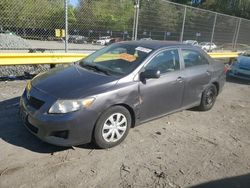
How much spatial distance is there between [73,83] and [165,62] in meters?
1.77

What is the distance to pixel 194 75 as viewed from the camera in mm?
5504

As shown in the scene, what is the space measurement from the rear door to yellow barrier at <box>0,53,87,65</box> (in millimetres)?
3957

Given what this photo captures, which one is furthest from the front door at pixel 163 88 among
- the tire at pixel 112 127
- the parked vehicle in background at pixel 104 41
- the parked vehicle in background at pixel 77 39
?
the parked vehicle in background at pixel 104 41

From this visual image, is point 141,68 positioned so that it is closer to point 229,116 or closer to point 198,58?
point 198,58

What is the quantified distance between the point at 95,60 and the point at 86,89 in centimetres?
129

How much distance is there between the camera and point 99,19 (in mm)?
8961

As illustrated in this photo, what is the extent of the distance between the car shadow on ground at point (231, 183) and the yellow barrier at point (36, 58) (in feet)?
18.1

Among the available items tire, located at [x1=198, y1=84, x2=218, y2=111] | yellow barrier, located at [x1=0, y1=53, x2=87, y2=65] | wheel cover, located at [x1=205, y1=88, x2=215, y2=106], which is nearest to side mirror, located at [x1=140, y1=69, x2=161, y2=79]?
tire, located at [x1=198, y1=84, x2=218, y2=111]

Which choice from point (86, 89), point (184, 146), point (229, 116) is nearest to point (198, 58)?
point (229, 116)

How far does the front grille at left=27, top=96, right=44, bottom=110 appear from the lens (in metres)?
3.84

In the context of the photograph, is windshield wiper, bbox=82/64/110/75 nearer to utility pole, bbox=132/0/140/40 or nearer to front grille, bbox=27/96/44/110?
A: front grille, bbox=27/96/44/110

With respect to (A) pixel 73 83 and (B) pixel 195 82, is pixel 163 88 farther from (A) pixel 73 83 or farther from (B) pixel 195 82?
(A) pixel 73 83

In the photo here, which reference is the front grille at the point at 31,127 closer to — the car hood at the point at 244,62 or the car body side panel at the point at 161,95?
the car body side panel at the point at 161,95

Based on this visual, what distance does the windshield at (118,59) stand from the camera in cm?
456
